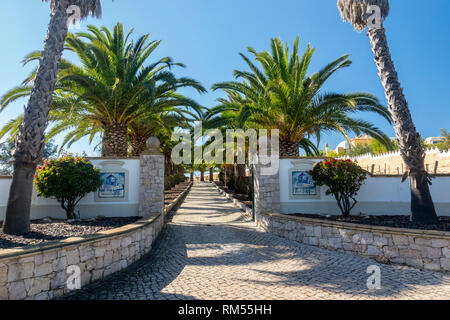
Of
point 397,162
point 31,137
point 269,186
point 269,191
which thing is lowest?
point 269,191

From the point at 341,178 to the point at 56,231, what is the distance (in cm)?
799

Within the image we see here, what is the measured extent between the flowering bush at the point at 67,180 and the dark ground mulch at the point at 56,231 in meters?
0.84

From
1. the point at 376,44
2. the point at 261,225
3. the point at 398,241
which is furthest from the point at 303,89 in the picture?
the point at 398,241

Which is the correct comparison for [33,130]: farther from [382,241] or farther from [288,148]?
[288,148]

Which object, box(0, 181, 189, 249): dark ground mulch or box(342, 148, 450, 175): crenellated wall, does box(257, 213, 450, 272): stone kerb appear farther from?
box(342, 148, 450, 175): crenellated wall

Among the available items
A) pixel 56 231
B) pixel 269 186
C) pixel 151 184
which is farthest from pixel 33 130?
pixel 269 186

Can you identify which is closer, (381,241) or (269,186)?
(381,241)

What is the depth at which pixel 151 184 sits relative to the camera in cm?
874

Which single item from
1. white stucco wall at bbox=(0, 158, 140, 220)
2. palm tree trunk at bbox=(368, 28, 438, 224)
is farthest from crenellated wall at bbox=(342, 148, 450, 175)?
white stucco wall at bbox=(0, 158, 140, 220)

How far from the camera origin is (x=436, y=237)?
4711 mm

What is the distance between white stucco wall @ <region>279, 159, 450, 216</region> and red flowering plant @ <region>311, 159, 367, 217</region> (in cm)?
55

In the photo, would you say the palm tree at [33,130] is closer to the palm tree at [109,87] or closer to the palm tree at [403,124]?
the palm tree at [109,87]

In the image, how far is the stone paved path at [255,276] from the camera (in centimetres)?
390

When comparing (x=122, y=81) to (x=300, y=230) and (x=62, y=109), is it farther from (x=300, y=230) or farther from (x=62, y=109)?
(x=300, y=230)
